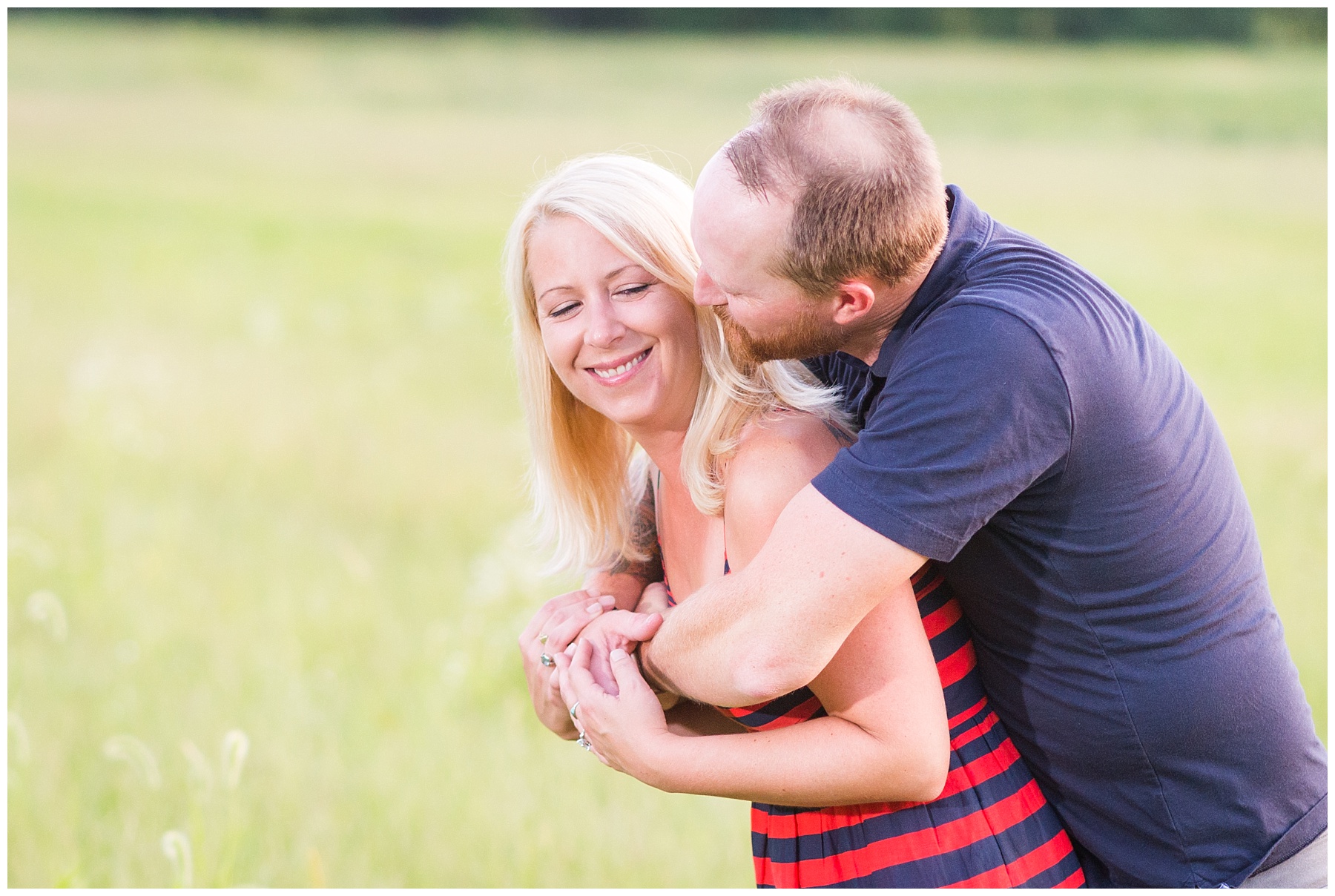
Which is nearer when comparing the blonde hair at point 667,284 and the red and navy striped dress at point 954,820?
the red and navy striped dress at point 954,820

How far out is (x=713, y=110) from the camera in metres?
20.8

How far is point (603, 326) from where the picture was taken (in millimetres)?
2529

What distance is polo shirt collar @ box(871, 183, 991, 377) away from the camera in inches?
84.0

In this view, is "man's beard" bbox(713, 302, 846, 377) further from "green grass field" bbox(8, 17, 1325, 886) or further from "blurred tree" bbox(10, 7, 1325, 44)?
"blurred tree" bbox(10, 7, 1325, 44)

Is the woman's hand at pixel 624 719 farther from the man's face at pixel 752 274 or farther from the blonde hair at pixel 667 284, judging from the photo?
the man's face at pixel 752 274

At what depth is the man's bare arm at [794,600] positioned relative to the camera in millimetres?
1949

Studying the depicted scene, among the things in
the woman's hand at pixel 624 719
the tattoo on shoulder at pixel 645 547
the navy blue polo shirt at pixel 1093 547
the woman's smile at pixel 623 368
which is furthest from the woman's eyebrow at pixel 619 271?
the woman's hand at pixel 624 719

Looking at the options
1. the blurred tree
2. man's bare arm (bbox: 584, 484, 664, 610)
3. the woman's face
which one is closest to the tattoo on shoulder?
man's bare arm (bbox: 584, 484, 664, 610)

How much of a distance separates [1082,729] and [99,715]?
14.9 ft

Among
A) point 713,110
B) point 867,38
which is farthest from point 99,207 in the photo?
point 867,38

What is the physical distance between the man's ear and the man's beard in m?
0.03

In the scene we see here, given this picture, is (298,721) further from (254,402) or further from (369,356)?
(369,356)

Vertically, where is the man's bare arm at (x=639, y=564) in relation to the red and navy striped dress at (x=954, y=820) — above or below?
above

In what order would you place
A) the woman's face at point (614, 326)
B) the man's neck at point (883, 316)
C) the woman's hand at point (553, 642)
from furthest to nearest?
the woman's hand at point (553, 642) < the woman's face at point (614, 326) < the man's neck at point (883, 316)
